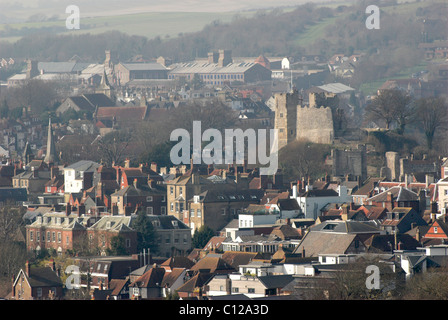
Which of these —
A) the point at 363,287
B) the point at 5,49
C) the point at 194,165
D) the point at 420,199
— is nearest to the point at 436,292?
the point at 363,287

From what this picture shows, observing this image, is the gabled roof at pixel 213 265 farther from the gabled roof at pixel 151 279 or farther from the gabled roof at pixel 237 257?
the gabled roof at pixel 151 279

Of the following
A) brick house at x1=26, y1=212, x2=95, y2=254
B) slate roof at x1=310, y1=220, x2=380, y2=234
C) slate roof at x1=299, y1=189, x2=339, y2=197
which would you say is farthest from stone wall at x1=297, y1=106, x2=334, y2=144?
slate roof at x1=310, y1=220, x2=380, y2=234

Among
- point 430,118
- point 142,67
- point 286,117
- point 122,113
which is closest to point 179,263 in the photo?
point 286,117

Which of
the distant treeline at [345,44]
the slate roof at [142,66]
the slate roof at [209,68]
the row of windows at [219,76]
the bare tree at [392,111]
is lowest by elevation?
the row of windows at [219,76]

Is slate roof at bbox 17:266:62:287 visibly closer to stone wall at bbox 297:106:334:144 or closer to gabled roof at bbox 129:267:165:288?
gabled roof at bbox 129:267:165:288

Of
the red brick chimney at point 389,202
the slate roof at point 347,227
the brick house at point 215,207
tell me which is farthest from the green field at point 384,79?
the slate roof at point 347,227

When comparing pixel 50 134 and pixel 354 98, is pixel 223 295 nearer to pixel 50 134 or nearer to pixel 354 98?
pixel 50 134

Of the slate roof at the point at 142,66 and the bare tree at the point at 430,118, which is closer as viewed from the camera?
the bare tree at the point at 430,118
